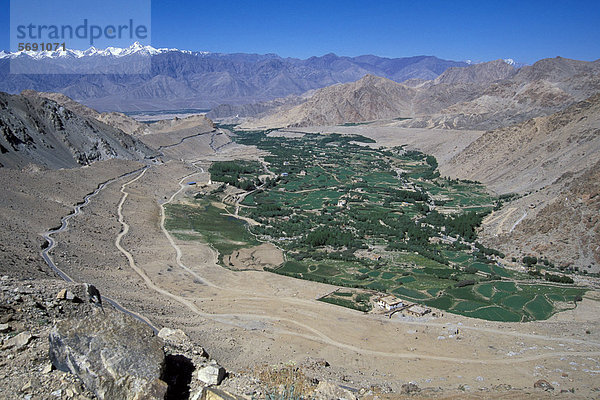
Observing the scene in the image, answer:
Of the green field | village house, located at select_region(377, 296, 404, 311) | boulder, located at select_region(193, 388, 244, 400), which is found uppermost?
boulder, located at select_region(193, 388, 244, 400)

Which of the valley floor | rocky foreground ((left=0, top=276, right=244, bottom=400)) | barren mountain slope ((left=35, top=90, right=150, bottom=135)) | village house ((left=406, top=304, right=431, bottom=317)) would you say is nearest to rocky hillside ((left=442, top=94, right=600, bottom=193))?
the valley floor

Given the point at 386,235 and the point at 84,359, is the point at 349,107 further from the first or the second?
the point at 84,359

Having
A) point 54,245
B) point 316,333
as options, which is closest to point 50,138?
point 54,245

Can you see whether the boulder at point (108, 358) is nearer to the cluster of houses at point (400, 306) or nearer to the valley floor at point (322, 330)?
the valley floor at point (322, 330)

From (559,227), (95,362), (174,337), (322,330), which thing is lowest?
(322,330)

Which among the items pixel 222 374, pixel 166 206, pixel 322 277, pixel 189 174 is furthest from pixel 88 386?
pixel 189 174

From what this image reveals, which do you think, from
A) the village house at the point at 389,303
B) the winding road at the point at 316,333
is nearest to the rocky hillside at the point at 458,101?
the village house at the point at 389,303

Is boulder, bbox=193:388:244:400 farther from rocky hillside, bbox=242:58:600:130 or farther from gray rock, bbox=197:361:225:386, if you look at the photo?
rocky hillside, bbox=242:58:600:130
